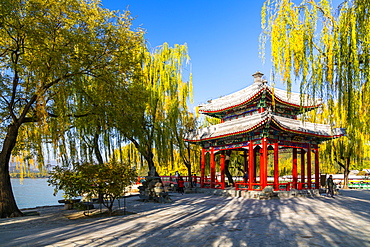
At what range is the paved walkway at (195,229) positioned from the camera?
5855 millimetres

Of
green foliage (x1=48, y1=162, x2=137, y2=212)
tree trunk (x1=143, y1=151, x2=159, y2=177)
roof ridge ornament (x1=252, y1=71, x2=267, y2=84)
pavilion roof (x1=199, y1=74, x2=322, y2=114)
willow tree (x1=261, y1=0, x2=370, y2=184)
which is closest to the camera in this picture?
willow tree (x1=261, y1=0, x2=370, y2=184)

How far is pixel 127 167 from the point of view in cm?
998

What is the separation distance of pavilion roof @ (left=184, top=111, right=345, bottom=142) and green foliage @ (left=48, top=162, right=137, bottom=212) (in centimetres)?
797

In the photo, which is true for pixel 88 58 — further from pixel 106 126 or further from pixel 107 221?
pixel 107 221

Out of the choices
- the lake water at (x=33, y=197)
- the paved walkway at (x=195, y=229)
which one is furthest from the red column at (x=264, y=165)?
the lake water at (x=33, y=197)

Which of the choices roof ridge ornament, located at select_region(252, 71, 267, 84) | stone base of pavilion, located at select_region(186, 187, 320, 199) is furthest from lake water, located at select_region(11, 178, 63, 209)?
roof ridge ornament, located at select_region(252, 71, 267, 84)

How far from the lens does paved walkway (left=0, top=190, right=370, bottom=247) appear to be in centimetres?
586

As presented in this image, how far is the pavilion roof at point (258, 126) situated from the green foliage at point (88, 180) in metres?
7.97

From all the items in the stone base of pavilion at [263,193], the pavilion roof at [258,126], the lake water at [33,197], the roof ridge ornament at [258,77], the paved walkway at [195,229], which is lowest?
the lake water at [33,197]

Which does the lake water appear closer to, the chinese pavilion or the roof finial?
the chinese pavilion

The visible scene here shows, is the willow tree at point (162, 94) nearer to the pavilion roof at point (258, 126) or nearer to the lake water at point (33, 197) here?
the pavilion roof at point (258, 126)

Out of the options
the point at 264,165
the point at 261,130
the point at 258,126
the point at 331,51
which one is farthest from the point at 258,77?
the point at 331,51

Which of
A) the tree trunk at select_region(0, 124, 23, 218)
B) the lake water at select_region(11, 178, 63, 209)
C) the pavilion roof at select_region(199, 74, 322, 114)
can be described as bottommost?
the lake water at select_region(11, 178, 63, 209)

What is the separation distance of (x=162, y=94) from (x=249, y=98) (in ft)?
15.6
